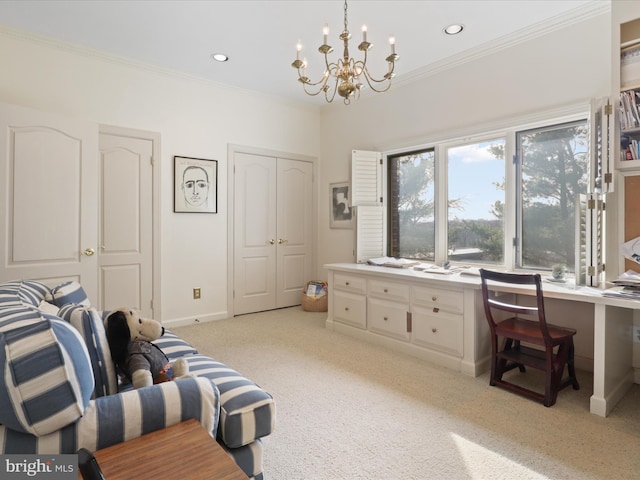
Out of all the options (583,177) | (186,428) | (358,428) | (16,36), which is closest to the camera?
(186,428)

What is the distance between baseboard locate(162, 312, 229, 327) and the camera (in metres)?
4.14

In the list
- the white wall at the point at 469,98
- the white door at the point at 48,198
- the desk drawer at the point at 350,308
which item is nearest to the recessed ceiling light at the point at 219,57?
the white door at the point at 48,198

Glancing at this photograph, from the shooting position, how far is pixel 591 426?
82.2 inches

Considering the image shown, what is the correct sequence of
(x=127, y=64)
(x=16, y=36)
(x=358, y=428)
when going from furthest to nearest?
1. (x=127, y=64)
2. (x=16, y=36)
3. (x=358, y=428)

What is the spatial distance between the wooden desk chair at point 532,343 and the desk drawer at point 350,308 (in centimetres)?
134

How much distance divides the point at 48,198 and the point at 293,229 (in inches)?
112

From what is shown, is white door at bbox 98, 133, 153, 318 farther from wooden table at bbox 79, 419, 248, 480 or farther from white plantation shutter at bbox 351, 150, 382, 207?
wooden table at bbox 79, 419, 248, 480

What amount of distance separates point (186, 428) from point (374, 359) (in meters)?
2.25

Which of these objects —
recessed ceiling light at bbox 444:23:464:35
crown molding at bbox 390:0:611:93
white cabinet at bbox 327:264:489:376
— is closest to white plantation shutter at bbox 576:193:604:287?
white cabinet at bbox 327:264:489:376

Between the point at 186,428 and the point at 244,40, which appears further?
the point at 244,40

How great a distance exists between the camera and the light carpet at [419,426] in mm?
1735

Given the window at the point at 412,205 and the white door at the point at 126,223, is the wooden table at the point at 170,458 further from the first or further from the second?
the window at the point at 412,205

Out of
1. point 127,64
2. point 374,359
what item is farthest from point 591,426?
point 127,64

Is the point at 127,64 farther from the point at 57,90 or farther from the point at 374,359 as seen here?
the point at 374,359
